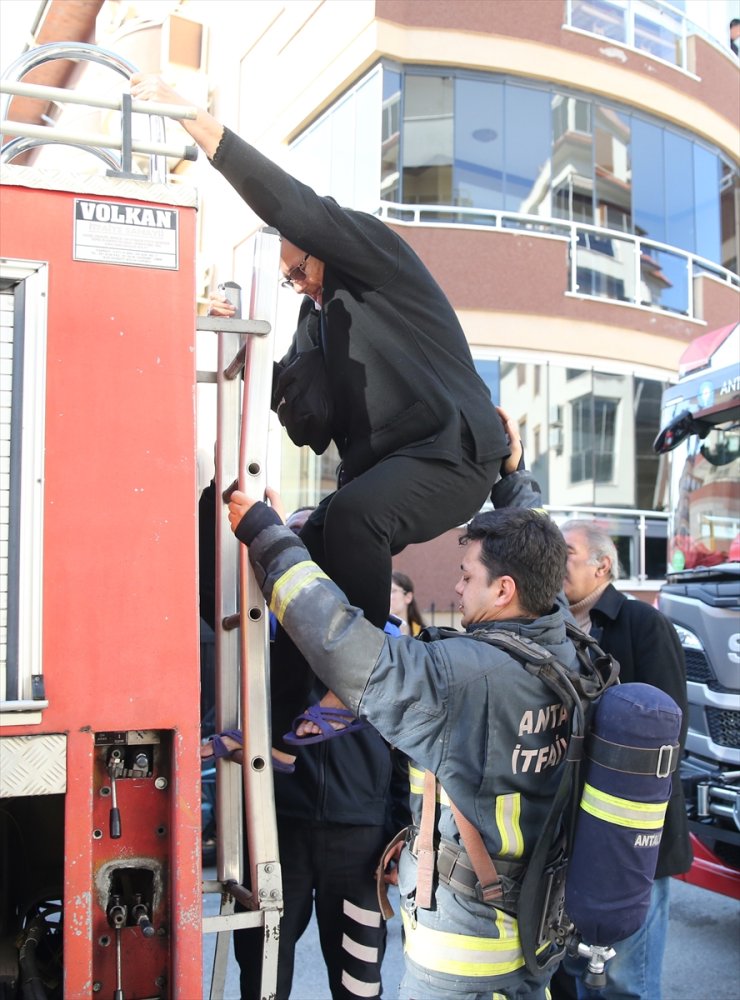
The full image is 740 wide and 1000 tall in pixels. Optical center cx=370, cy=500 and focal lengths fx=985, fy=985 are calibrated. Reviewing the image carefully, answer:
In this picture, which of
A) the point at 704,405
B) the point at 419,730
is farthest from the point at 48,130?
the point at 704,405

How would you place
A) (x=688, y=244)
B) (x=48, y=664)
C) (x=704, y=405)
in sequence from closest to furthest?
(x=48, y=664) → (x=704, y=405) → (x=688, y=244)

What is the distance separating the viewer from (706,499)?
702 centimetres

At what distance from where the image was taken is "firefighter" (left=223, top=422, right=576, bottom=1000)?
2328mm

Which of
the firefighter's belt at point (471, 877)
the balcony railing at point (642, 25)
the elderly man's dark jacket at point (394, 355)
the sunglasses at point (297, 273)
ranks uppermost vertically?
the balcony railing at point (642, 25)

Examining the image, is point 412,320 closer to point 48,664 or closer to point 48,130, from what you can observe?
point 48,130

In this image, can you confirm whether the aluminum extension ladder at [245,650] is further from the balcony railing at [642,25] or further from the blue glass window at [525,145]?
the balcony railing at [642,25]

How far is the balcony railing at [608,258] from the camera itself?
14086 millimetres

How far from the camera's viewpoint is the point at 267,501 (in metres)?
2.51

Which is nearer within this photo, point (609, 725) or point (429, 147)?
point (609, 725)

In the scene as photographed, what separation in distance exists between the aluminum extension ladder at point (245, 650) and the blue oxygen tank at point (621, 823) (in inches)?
29.7

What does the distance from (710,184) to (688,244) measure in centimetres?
133

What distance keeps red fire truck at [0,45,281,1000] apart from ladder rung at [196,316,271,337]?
Result: 244 millimetres

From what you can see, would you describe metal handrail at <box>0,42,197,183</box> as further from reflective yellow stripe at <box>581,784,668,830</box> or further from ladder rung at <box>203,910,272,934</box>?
reflective yellow stripe at <box>581,784,668,830</box>

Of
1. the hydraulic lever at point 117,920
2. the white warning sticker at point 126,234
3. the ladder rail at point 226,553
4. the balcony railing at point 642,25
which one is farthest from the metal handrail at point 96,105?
the balcony railing at point 642,25
